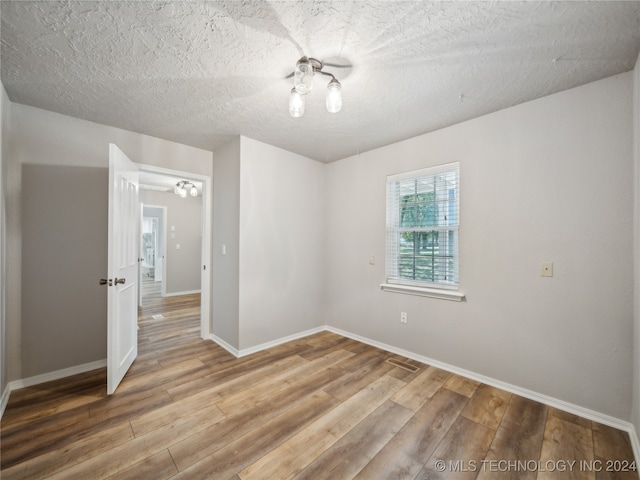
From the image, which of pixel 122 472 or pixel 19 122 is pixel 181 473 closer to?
pixel 122 472

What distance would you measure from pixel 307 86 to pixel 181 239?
6.19 m

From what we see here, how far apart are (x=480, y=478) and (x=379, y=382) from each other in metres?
1.05

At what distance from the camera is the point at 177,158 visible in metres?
3.26

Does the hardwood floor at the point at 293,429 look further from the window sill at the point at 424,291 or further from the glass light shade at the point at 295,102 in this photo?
the glass light shade at the point at 295,102

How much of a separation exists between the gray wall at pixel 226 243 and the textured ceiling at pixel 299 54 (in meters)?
0.74

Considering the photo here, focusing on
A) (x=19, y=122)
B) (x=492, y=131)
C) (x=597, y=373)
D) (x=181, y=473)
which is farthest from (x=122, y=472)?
(x=492, y=131)

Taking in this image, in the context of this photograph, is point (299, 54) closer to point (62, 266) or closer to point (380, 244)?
point (380, 244)

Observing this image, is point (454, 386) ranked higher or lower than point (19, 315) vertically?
lower

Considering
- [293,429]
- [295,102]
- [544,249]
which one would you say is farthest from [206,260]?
[544,249]

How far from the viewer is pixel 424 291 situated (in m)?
2.87

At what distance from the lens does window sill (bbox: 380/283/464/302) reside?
8.64ft

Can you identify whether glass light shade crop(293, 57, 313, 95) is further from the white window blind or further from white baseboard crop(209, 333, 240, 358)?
white baseboard crop(209, 333, 240, 358)

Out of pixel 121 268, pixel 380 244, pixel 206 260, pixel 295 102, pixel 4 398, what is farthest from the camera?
pixel 206 260

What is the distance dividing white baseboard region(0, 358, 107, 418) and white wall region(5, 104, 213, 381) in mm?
40
